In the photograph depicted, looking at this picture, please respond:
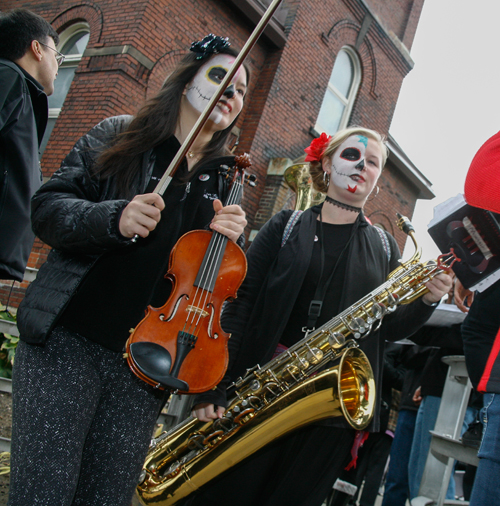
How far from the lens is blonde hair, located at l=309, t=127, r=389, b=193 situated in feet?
9.89

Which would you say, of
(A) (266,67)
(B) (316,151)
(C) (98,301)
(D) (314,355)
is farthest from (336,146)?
(A) (266,67)

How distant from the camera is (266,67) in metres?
10.5

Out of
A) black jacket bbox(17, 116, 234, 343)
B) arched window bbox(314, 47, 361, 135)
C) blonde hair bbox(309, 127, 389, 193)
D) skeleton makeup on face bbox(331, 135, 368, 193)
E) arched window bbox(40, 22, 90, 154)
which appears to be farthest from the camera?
arched window bbox(314, 47, 361, 135)

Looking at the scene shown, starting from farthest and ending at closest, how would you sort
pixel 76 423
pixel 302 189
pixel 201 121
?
pixel 302 189, pixel 201 121, pixel 76 423

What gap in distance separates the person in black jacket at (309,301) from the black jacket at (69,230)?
0.94m

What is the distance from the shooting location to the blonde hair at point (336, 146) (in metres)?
3.02

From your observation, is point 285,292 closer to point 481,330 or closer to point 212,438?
point 212,438

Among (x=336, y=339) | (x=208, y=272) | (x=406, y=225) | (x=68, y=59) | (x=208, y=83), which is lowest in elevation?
(x=68, y=59)

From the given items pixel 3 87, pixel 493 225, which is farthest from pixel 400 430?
pixel 3 87

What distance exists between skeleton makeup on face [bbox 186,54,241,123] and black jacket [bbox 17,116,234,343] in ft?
1.81

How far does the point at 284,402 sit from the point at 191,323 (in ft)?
3.02

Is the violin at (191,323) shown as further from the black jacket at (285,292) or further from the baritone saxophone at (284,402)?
the baritone saxophone at (284,402)

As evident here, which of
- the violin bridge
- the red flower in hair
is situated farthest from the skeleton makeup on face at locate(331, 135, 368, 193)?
the violin bridge

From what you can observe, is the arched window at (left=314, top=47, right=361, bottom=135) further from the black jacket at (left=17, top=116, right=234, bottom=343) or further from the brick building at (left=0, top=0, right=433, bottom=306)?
the black jacket at (left=17, top=116, right=234, bottom=343)
